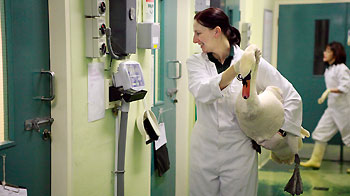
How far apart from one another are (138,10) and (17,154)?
1159 millimetres

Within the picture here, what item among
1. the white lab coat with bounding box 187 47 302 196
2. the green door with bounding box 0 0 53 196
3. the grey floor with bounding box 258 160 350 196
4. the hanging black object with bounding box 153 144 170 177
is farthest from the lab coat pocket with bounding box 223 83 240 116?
the grey floor with bounding box 258 160 350 196

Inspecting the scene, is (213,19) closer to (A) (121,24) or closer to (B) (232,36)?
(B) (232,36)

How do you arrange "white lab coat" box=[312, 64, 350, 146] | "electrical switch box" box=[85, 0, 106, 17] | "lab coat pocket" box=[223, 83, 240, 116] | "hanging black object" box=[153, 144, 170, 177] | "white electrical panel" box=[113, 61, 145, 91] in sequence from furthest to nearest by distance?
1. "white lab coat" box=[312, 64, 350, 146]
2. "hanging black object" box=[153, 144, 170, 177]
3. "white electrical panel" box=[113, 61, 145, 91]
4. "lab coat pocket" box=[223, 83, 240, 116]
5. "electrical switch box" box=[85, 0, 106, 17]

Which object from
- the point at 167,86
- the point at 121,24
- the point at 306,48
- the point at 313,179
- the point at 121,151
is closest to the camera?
the point at 121,24

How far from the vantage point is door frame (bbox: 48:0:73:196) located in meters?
2.13

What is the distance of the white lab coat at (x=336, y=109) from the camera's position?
5414mm

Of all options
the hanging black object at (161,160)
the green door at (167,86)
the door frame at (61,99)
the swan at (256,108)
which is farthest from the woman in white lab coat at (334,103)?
the door frame at (61,99)

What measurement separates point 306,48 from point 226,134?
4.05m

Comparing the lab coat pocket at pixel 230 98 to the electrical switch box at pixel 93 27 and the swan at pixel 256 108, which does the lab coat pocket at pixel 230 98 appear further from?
the electrical switch box at pixel 93 27

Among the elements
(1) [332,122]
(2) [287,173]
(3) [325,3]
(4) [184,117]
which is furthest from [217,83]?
(3) [325,3]

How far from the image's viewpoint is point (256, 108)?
212 cm

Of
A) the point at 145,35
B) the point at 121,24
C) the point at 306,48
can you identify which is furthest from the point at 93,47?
the point at 306,48

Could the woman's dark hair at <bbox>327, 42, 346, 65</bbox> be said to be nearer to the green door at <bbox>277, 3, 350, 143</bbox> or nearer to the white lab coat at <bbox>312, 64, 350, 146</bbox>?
the white lab coat at <bbox>312, 64, 350, 146</bbox>

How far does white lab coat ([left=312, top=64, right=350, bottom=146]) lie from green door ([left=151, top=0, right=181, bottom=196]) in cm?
258
